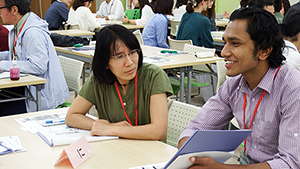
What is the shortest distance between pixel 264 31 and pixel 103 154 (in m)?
0.84

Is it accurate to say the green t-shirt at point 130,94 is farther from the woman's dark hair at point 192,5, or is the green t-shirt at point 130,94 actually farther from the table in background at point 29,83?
the woman's dark hair at point 192,5

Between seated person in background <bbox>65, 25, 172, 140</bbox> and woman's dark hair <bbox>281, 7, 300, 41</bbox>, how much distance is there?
1.27 metres

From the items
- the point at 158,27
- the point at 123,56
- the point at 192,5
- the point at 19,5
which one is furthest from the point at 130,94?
the point at 158,27

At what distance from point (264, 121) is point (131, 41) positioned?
0.79 metres

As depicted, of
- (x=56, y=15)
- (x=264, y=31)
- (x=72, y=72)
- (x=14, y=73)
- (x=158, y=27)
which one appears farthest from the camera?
(x=56, y=15)

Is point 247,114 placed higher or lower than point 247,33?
lower

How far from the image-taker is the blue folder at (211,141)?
116 cm

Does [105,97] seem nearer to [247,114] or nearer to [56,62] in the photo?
[247,114]

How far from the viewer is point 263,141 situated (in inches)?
57.1

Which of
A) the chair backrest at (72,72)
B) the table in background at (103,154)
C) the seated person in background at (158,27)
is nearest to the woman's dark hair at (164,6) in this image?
the seated person in background at (158,27)

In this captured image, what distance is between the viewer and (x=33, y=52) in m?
3.07

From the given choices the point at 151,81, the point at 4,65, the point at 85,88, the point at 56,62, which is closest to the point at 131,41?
the point at 151,81

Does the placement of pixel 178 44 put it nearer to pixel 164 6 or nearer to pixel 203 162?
pixel 164 6

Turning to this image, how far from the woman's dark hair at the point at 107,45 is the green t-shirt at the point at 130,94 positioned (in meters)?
0.08
